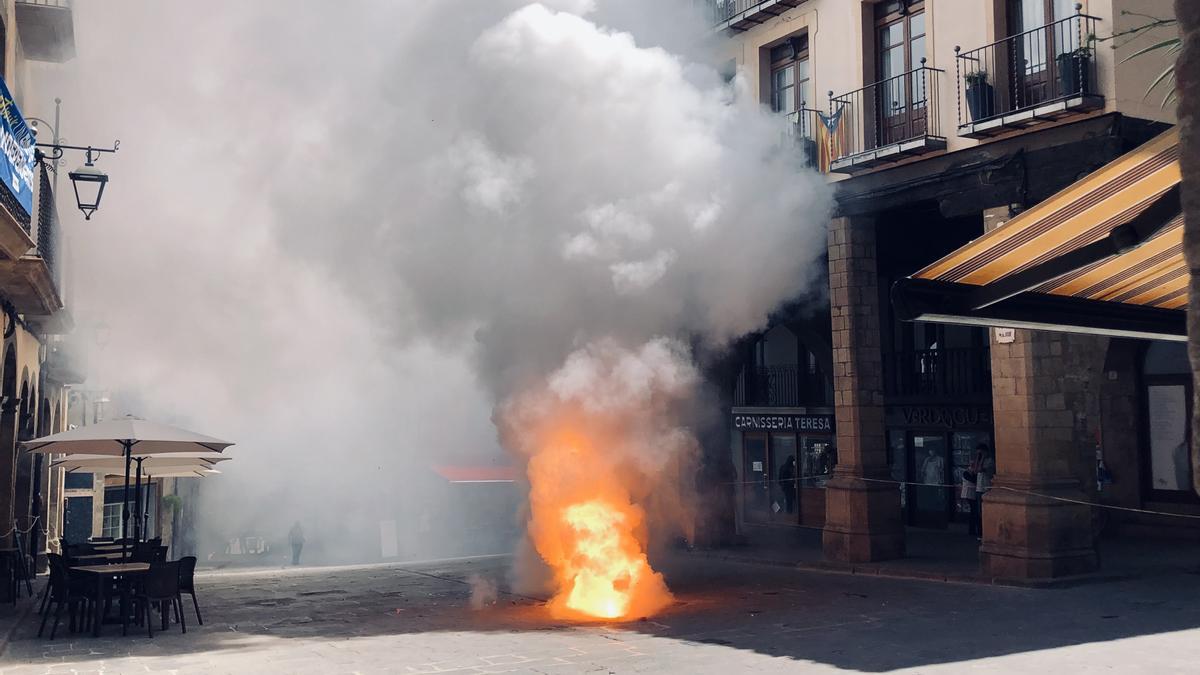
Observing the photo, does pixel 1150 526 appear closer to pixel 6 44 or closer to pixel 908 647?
pixel 908 647

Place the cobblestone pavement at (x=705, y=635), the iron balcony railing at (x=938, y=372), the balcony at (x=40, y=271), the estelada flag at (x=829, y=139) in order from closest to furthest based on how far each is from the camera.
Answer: the cobblestone pavement at (x=705, y=635) → the balcony at (x=40, y=271) → the estelada flag at (x=829, y=139) → the iron balcony railing at (x=938, y=372)

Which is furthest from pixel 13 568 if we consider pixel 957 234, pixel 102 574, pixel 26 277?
pixel 957 234

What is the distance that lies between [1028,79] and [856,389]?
4.88 meters

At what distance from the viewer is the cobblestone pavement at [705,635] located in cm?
870

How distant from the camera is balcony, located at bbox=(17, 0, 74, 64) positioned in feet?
51.0

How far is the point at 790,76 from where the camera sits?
679 inches

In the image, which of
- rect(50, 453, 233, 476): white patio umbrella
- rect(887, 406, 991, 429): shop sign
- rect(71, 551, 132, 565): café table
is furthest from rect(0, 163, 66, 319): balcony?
rect(887, 406, 991, 429): shop sign

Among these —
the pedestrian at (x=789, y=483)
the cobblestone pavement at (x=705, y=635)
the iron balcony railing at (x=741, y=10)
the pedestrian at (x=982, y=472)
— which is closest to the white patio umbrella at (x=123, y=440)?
the cobblestone pavement at (x=705, y=635)

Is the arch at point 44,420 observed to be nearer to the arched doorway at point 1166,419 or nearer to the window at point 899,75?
the window at point 899,75

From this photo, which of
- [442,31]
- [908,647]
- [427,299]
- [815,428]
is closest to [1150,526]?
[815,428]

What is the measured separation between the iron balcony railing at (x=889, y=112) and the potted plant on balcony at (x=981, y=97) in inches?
30.8

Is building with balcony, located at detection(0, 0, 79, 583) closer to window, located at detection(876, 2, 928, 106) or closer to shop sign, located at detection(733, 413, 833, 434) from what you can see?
window, located at detection(876, 2, 928, 106)

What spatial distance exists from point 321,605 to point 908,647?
6.94m

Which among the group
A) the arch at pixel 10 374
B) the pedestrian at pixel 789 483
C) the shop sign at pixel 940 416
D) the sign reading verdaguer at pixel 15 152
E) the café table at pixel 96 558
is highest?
the sign reading verdaguer at pixel 15 152
